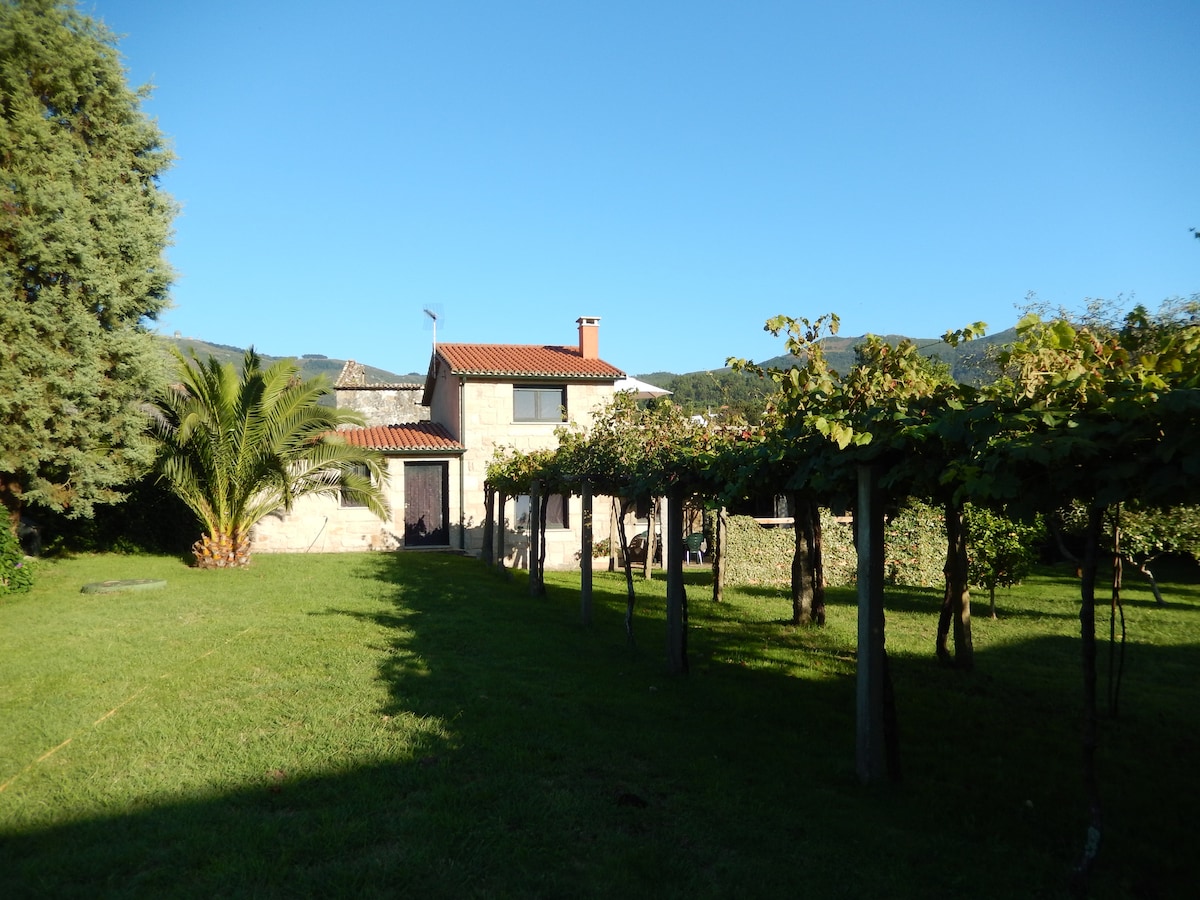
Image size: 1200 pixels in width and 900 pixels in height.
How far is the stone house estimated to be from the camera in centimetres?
2239

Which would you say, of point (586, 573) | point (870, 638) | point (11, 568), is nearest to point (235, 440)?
point (11, 568)

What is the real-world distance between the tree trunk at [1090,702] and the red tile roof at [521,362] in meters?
19.9

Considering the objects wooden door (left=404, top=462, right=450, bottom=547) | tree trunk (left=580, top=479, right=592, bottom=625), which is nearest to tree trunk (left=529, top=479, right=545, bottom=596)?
tree trunk (left=580, top=479, right=592, bottom=625)

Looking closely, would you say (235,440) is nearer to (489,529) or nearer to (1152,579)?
(489,529)

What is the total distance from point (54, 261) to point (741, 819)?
16.0 metres

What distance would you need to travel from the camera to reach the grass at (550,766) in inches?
167

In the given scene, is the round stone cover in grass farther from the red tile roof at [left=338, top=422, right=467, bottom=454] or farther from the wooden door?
the wooden door

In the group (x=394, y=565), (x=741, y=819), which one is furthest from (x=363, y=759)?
(x=394, y=565)

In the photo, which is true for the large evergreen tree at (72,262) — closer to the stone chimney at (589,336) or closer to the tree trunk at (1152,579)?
the stone chimney at (589,336)

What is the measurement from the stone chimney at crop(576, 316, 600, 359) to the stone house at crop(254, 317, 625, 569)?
71 cm

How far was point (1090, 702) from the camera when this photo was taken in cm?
421

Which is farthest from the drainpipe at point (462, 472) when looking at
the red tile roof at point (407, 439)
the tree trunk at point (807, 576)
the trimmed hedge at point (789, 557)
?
the tree trunk at point (807, 576)

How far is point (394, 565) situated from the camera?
18891 millimetres

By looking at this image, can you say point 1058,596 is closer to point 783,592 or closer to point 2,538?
point 783,592
